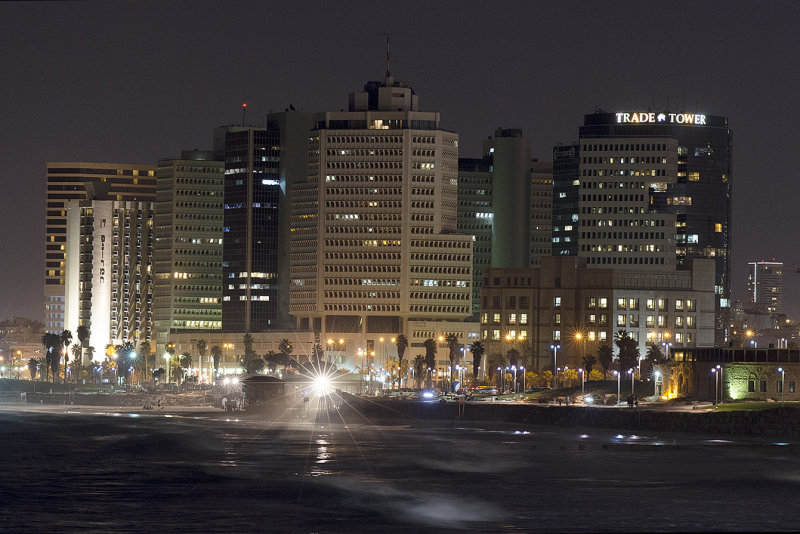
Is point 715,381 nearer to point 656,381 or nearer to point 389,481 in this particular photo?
point 656,381

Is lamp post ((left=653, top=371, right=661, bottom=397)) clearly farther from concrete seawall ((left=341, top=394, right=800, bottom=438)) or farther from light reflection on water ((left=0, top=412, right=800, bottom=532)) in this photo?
light reflection on water ((left=0, top=412, right=800, bottom=532))

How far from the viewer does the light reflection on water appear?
75.8 meters

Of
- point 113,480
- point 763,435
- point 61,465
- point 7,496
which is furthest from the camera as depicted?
point 763,435

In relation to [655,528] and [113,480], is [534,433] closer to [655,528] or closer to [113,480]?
[113,480]

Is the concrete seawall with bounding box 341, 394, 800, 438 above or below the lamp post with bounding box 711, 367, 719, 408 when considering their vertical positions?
below

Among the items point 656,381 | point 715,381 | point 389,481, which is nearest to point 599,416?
point 715,381

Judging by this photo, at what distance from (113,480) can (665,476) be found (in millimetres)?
40477

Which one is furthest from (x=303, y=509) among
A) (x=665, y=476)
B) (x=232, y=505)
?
(x=665, y=476)

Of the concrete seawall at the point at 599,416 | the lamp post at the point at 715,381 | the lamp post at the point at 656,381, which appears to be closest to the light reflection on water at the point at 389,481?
the concrete seawall at the point at 599,416

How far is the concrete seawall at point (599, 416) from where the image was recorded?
13688 centimetres

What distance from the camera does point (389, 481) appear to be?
94.2 metres

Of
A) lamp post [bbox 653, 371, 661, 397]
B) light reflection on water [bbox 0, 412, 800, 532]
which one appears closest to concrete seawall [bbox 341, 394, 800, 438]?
light reflection on water [bbox 0, 412, 800, 532]

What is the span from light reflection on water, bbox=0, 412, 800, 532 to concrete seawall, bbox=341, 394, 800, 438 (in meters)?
6.07

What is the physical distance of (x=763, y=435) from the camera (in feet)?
445
